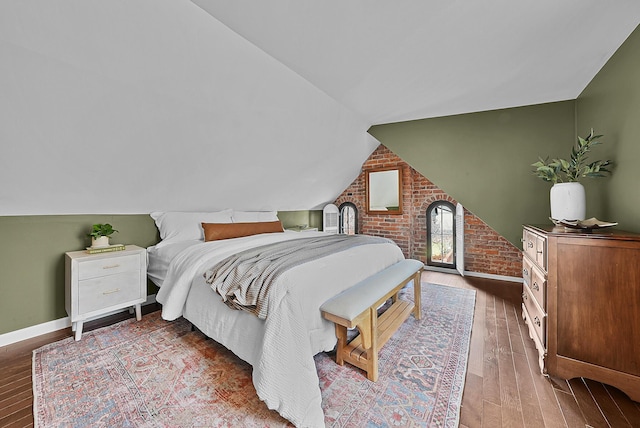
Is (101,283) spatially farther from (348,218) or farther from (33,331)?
(348,218)

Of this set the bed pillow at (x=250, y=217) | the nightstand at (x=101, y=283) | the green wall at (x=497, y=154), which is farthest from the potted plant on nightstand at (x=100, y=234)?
the green wall at (x=497, y=154)

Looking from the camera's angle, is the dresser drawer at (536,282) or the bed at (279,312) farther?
the dresser drawer at (536,282)

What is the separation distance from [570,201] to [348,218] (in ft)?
12.6

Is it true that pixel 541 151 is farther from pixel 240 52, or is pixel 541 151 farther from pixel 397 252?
pixel 240 52

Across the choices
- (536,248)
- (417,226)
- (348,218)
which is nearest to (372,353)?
(536,248)

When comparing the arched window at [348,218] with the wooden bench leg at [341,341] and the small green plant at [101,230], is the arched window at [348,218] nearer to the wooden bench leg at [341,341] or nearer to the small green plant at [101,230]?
the wooden bench leg at [341,341]

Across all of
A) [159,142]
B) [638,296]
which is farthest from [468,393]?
[159,142]

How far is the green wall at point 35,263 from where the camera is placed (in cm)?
219

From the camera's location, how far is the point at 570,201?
2.01 metres

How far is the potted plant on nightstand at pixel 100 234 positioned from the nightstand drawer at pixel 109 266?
0.25 meters

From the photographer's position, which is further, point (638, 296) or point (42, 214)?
point (42, 214)

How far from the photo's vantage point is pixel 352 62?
211cm

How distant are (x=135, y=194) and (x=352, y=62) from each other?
247 cm

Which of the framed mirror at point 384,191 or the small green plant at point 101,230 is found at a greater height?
the framed mirror at point 384,191
